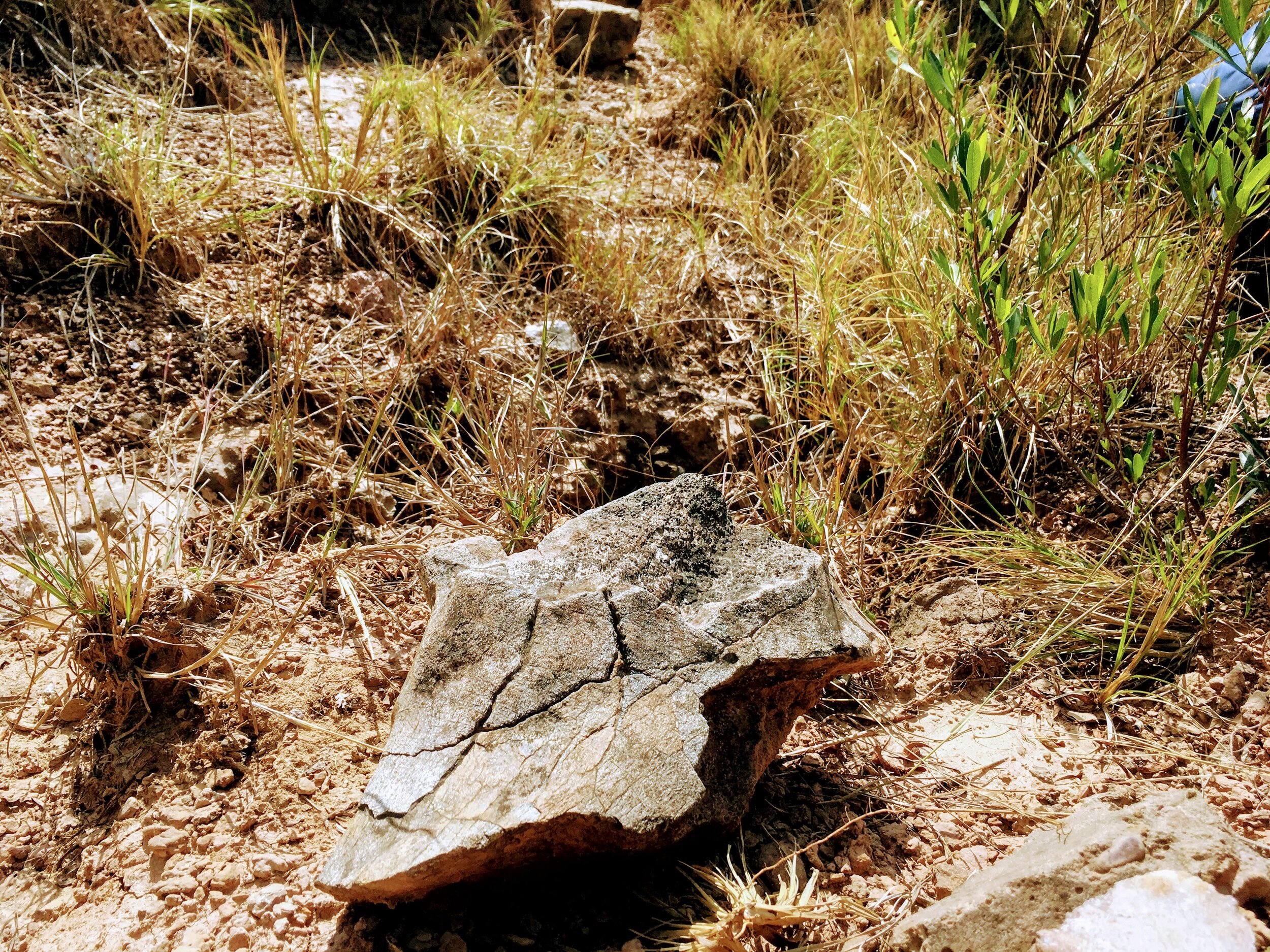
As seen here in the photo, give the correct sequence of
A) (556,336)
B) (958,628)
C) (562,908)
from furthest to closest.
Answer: (556,336) < (958,628) < (562,908)

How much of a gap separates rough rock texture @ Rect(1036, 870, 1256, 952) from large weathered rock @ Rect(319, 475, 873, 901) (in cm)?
51

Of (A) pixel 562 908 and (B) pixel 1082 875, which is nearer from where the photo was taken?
(B) pixel 1082 875

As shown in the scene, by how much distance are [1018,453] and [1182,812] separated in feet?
4.12

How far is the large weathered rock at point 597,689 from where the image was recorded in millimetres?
1342

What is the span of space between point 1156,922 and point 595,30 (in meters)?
4.08

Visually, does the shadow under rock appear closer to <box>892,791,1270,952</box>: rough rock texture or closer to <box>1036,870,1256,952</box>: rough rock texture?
<box>892,791,1270,952</box>: rough rock texture

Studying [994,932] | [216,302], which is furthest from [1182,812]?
[216,302]

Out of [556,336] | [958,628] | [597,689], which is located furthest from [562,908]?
[556,336]

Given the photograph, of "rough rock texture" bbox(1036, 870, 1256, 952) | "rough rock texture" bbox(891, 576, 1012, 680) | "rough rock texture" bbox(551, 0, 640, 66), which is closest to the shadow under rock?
"rough rock texture" bbox(1036, 870, 1256, 952)

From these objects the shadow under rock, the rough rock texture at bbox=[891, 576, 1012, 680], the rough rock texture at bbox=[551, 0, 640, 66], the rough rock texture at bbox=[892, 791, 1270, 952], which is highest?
the rough rock texture at bbox=[551, 0, 640, 66]

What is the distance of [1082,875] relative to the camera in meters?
1.22

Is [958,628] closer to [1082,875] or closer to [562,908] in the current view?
[1082,875]

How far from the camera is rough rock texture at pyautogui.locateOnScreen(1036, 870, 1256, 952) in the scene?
1104 millimetres

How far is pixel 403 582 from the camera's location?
2.12 metres
